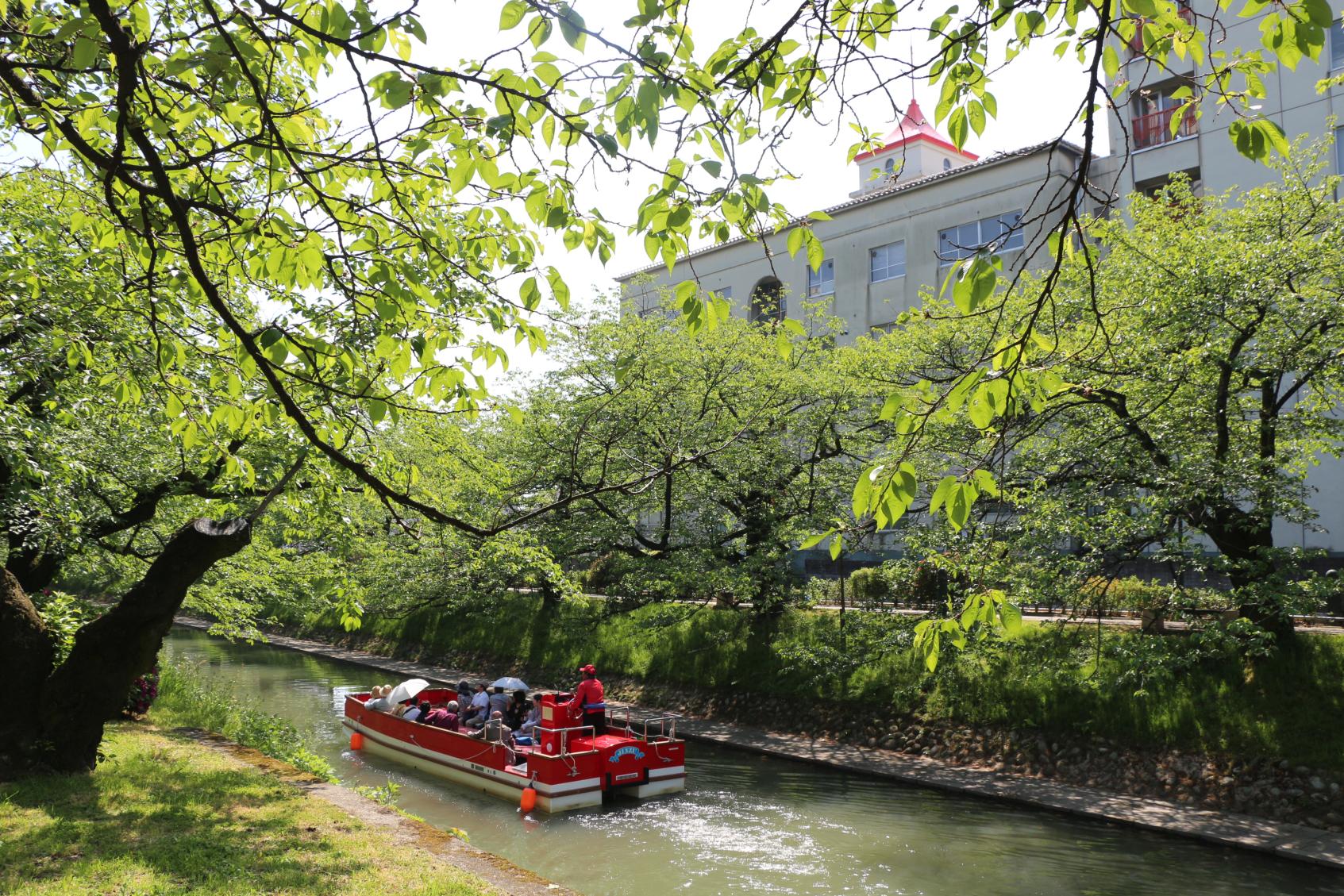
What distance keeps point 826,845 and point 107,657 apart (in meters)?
8.86

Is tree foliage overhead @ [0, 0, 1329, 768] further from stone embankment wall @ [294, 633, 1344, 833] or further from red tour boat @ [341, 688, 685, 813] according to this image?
stone embankment wall @ [294, 633, 1344, 833]

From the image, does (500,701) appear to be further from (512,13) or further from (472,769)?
(512,13)

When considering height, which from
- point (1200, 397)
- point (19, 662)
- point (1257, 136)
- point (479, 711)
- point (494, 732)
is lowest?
point (494, 732)

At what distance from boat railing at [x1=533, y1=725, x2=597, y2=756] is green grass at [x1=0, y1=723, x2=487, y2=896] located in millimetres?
4742

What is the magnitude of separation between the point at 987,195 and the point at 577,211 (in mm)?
28156

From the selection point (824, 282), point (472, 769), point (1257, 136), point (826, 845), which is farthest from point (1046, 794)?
point (824, 282)

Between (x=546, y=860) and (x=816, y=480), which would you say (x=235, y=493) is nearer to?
(x=546, y=860)

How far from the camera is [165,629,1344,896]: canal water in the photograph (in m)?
10.9

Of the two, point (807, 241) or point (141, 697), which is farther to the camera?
point (141, 697)

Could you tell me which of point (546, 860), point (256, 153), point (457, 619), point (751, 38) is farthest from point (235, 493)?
point (457, 619)

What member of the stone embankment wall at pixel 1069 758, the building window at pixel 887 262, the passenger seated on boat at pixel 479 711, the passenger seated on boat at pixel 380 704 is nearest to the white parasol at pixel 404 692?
the passenger seated on boat at pixel 380 704

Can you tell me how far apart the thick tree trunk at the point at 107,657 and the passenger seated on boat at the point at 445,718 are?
7.56 metres

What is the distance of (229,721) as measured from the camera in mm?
15039

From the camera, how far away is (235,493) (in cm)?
1227
